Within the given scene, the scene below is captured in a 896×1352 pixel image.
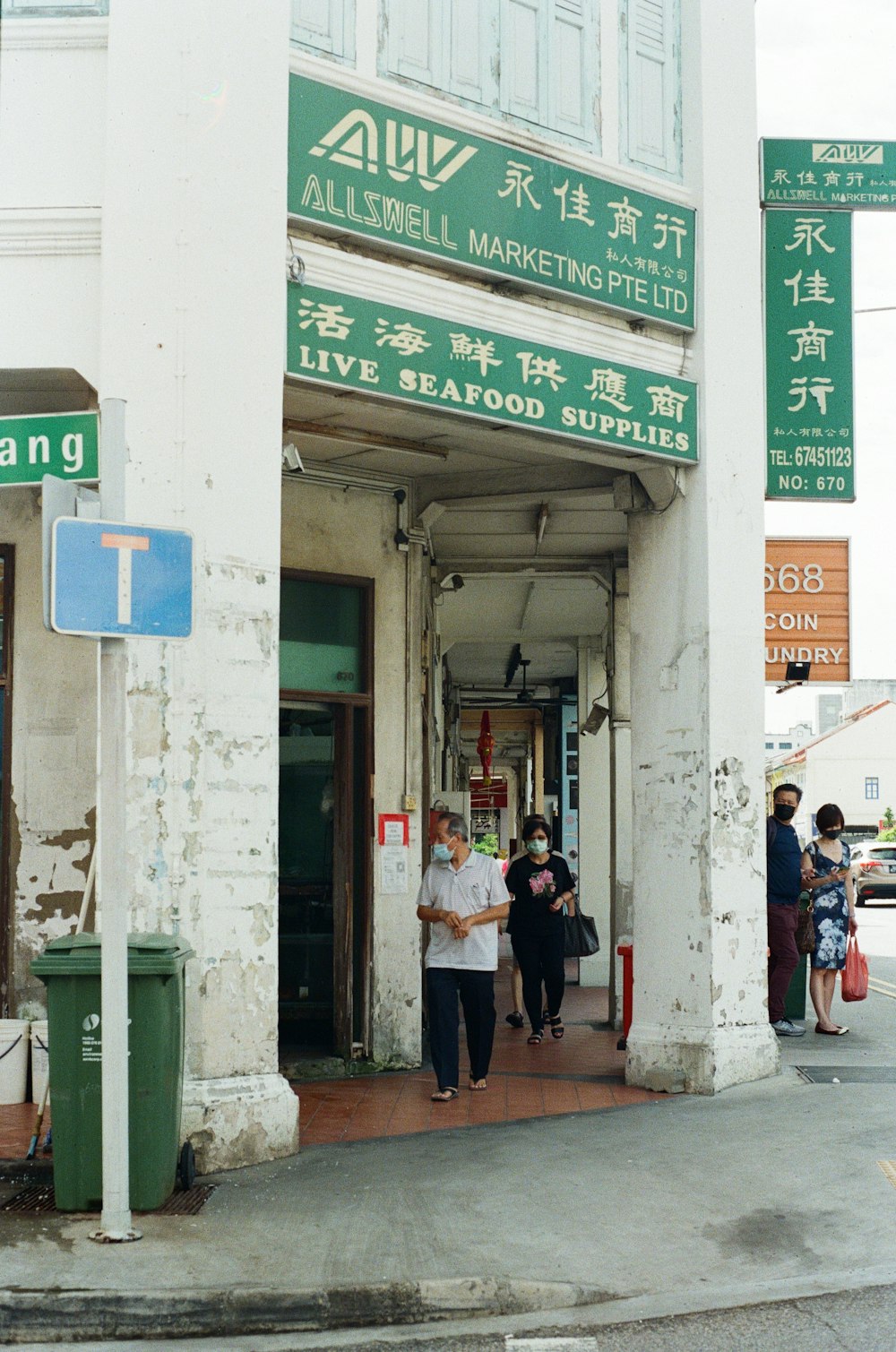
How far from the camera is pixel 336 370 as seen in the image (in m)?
7.84

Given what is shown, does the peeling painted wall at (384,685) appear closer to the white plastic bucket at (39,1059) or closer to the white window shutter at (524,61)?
the white plastic bucket at (39,1059)

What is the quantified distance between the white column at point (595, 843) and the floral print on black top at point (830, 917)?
5.32 m

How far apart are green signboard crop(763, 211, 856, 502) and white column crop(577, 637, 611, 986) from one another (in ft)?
20.9

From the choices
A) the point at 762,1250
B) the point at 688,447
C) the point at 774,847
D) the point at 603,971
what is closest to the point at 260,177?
the point at 688,447

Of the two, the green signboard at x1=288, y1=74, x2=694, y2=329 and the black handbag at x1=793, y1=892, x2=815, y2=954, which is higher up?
the green signboard at x1=288, y1=74, x2=694, y2=329

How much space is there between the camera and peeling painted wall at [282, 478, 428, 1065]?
10.5 metres

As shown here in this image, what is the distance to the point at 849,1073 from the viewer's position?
980 centimetres

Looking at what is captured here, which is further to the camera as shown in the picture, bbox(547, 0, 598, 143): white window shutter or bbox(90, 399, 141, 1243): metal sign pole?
bbox(547, 0, 598, 143): white window shutter

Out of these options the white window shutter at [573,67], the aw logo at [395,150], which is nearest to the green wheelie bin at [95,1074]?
the aw logo at [395,150]

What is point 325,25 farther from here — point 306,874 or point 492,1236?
point 492,1236

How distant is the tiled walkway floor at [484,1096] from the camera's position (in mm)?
8406

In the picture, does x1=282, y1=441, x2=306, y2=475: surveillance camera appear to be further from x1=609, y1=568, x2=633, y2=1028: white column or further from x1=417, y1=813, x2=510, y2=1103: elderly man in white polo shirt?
x1=609, y1=568, x2=633, y2=1028: white column

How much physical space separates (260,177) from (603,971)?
1115 cm

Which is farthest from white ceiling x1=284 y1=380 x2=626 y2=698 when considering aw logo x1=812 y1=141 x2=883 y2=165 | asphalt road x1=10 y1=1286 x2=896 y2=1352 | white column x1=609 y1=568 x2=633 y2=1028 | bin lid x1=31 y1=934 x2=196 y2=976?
asphalt road x1=10 y1=1286 x2=896 y2=1352
